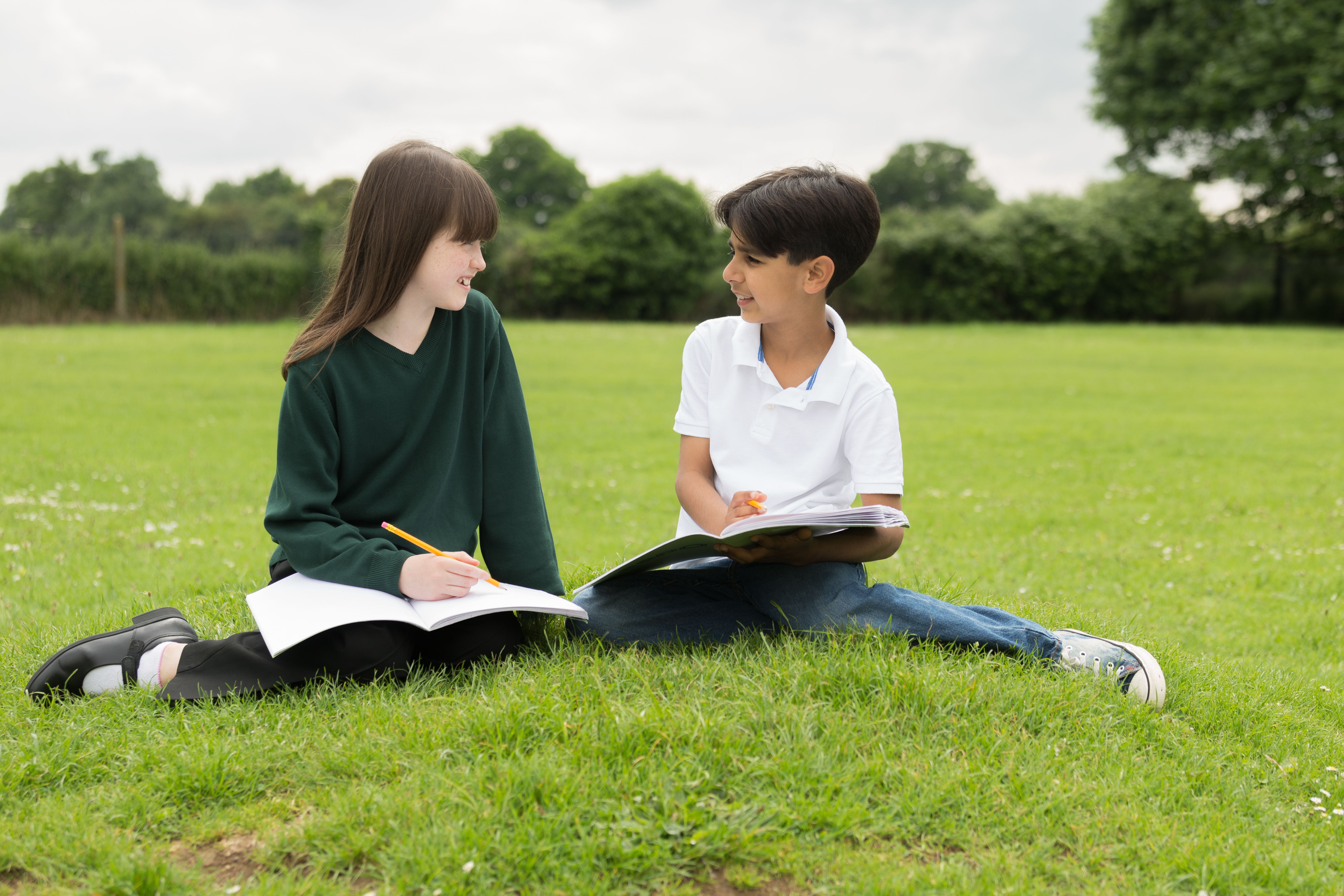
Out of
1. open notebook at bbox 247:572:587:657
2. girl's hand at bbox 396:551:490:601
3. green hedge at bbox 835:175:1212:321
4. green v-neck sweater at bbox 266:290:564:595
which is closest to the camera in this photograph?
open notebook at bbox 247:572:587:657

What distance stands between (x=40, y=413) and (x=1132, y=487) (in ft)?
31.7

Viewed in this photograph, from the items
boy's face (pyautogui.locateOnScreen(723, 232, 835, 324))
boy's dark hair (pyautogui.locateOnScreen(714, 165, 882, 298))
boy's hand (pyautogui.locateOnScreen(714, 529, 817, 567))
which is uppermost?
boy's dark hair (pyautogui.locateOnScreen(714, 165, 882, 298))

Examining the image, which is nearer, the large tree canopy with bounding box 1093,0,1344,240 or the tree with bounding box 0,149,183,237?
the large tree canopy with bounding box 1093,0,1344,240

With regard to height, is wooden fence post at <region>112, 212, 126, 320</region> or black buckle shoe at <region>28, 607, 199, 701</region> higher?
wooden fence post at <region>112, 212, 126, 320</region>

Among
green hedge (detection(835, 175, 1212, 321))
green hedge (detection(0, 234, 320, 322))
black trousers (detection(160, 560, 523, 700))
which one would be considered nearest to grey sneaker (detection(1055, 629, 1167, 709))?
black trousers (detection(160, 560, 523, 700))

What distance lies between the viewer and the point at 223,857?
1.90 m

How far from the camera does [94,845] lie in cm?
188

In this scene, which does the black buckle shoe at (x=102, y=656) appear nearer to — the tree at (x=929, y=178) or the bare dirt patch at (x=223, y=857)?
the bare dirt patch at (x=223, y=857)

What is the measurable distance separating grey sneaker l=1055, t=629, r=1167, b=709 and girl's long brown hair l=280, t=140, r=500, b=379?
2088 mm

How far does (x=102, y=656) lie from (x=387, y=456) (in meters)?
0.95

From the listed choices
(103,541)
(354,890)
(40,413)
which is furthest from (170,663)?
(40,413)

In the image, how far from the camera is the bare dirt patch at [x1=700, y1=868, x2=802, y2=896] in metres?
1.81

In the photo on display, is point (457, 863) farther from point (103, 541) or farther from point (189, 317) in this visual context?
point (189, 317)

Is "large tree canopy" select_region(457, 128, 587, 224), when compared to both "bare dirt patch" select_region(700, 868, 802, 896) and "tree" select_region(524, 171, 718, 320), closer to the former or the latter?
"tree" select_region(524, 171, 718, 320)
